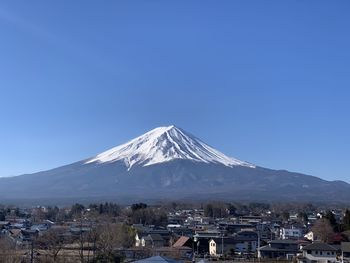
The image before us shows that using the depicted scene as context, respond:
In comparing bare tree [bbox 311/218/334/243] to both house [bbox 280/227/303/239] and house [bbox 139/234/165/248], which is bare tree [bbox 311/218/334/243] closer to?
house [bbox 280/227/303/239]

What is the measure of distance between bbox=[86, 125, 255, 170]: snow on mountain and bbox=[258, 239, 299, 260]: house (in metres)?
86.1

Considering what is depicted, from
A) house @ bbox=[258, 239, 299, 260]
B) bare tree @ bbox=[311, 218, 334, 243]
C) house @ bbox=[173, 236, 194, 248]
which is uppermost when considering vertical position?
bare tree @ bbox=[311, 218, 334, 243]

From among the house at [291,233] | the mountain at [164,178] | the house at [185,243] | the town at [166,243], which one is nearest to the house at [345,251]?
the town at [166,243]

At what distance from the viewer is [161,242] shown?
93.6 feet

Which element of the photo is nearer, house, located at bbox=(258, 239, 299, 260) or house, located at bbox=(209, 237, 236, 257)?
house, located at bbox=(258, 239, 299, 260)

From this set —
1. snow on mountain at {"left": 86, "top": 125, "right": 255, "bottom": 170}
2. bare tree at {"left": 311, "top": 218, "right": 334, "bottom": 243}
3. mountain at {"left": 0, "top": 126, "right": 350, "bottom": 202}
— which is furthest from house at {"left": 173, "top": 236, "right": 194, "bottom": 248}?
snow on mountain at {"left": 86, "top": 125, "right": 255, "bottom": 170}

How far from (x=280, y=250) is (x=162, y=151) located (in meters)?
90.8

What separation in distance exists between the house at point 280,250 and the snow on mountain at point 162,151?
86145mm

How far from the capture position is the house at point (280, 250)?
25.9m

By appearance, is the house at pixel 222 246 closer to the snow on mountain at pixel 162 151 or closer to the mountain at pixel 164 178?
the mountain at pixel 164 178

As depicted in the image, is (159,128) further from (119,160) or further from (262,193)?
(262,193)

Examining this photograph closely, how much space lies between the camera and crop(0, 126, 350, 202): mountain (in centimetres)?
9825

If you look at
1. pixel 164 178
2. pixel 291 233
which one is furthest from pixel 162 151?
pixel 291 233

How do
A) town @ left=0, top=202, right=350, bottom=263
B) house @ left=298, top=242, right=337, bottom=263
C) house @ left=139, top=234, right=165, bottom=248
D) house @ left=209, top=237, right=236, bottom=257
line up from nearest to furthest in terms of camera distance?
town @ left=0, top=202, right=350, bottom=263 → house @ left=298, top=242, right=337, bottom=263 → house @ left=209, top=237, right=236, bottom=257 → house @ left=139, top=234, right=165, bottom=248
